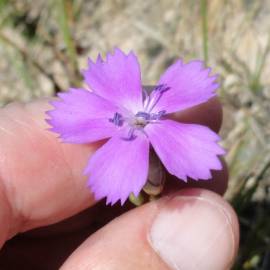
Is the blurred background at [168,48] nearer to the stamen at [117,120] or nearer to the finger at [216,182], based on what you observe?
the finger at [216,182]

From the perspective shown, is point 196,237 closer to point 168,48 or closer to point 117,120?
point 117,120

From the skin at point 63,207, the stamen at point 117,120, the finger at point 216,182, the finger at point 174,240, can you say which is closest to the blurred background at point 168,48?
the finger at point 216,182

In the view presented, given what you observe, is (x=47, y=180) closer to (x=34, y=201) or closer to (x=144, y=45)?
(x=34, y=201)

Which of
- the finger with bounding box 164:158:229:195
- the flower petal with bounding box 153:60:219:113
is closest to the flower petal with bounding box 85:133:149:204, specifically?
the flower petal with bounding box 153:60:219:113

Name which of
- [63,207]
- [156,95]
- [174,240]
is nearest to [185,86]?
[156,95]

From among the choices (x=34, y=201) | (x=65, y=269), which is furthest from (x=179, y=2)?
(x=65, y=269)

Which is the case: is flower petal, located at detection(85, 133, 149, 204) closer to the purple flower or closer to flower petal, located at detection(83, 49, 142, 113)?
the purple flower
